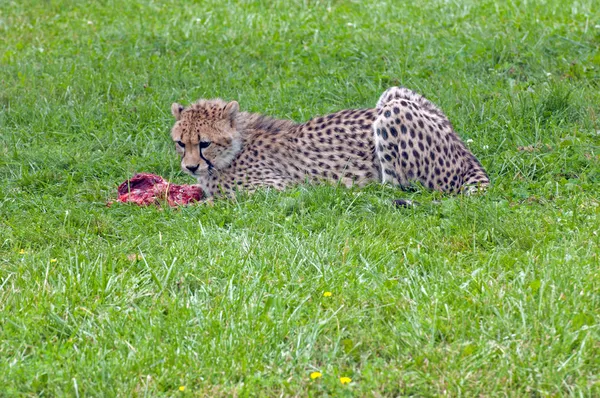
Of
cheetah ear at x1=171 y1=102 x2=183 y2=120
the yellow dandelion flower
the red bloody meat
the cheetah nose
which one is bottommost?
the red bloody meat

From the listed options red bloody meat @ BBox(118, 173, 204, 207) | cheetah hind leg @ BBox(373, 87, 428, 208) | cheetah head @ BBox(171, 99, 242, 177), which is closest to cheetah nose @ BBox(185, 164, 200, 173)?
cheetah head @ BBox(171, 99, 242, 177)

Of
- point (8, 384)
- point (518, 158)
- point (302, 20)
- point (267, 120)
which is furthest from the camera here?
point (302, 20)

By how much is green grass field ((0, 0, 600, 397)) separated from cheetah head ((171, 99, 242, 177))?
45 centimetres

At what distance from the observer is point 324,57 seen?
9.40 meters

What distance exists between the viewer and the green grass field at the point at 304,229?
13.5 feet

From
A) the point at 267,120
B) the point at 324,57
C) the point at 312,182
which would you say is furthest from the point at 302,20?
the point at 312,182

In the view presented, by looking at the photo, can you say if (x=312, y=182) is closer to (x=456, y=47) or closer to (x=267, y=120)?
(x=267, y=120)

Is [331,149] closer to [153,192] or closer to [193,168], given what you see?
[193,168]

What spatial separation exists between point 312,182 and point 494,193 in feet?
4.70

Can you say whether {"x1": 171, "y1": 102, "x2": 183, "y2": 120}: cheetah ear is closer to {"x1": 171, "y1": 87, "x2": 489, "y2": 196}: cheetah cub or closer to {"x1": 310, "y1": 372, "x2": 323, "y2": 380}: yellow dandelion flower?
{"x1": 171, "y1": 87, "x2": 489, "y2": 196}: cheetah cub

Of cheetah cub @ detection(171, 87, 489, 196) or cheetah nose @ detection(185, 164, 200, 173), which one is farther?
cheetah nose @ detection(185, 164, 200, 173)

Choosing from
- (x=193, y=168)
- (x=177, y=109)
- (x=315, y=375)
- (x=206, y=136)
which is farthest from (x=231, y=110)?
(x=315, y=375)

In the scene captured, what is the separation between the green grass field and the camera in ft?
13.5

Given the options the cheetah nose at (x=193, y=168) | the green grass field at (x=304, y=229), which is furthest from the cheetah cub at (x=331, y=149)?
the green grass field at (x=304, y=229)
